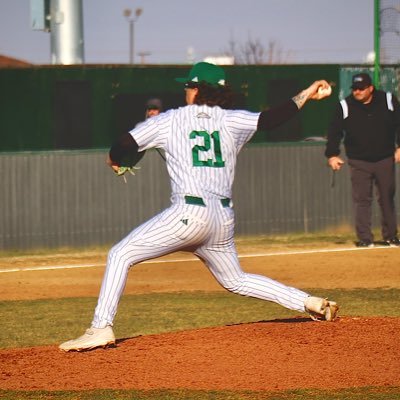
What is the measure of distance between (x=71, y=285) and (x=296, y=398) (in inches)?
272

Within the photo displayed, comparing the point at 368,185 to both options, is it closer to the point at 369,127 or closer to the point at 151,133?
the point at 369,127

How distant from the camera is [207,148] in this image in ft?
25.8

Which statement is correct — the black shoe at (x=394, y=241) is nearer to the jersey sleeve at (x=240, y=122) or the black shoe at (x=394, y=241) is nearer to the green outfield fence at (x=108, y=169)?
the green outfield fence at (x=108, y=169)

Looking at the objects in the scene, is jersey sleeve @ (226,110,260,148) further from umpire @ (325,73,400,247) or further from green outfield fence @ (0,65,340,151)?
green outfield fence @ (0,65,340,151)

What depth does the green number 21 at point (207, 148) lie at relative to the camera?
25.8 feet

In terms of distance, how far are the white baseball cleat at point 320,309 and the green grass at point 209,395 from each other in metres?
1.44

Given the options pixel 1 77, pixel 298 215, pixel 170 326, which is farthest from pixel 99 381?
pixel 1 77

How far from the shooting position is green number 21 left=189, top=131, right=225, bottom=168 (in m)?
7.85

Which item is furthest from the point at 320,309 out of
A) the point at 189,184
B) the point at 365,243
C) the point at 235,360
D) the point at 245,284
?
the point at 365,243

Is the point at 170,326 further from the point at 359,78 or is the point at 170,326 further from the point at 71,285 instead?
the point at 359,78

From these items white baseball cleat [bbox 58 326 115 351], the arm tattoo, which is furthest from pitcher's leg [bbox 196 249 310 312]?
the arm tattoo

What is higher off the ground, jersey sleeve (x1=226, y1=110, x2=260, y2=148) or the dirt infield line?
jersey sleeve (x1=226, y1=110, x2=260, y2=148)

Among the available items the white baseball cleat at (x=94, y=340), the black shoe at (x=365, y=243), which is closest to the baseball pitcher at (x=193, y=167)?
the white baseball cleat at (x=94, y=340)

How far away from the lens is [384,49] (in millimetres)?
21281
